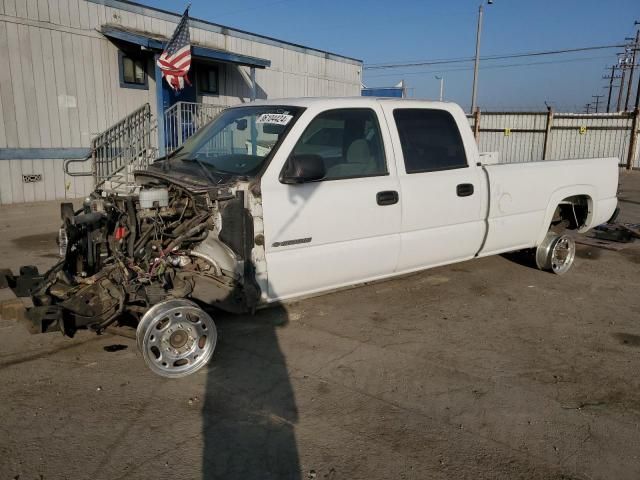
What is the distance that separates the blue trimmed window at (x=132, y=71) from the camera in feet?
41.8

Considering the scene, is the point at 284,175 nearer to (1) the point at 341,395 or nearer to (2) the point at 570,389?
(1) the point at 341,395

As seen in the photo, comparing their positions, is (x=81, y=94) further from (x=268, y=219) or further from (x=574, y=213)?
(x=574, y=213)

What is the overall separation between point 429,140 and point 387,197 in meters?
0.87

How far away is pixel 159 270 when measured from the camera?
13.1ft

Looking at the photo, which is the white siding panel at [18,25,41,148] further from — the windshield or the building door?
the windshield

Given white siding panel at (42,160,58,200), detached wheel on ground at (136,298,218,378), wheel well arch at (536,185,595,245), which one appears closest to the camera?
detached wheel on ground at (136,298,218,378)

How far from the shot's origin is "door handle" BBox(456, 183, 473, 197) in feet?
17.1

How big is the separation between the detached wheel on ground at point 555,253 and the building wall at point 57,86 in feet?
33.5

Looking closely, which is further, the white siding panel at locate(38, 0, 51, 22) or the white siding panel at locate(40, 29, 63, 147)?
the white siding panel at locate(40, 29, 63, 147)

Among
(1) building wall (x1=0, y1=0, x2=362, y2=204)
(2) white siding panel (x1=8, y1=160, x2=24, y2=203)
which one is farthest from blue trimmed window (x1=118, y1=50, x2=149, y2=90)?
(2) white siding panel (x1=8, y1=160, x2=24, y2=203)

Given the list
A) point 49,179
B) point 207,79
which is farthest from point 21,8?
point 207,79

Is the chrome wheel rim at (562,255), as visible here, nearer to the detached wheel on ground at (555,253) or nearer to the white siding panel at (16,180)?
the detached wheel on ground at (555,253)

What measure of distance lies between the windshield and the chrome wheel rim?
3867 mm

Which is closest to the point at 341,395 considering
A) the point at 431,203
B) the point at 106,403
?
the point at 106,403
